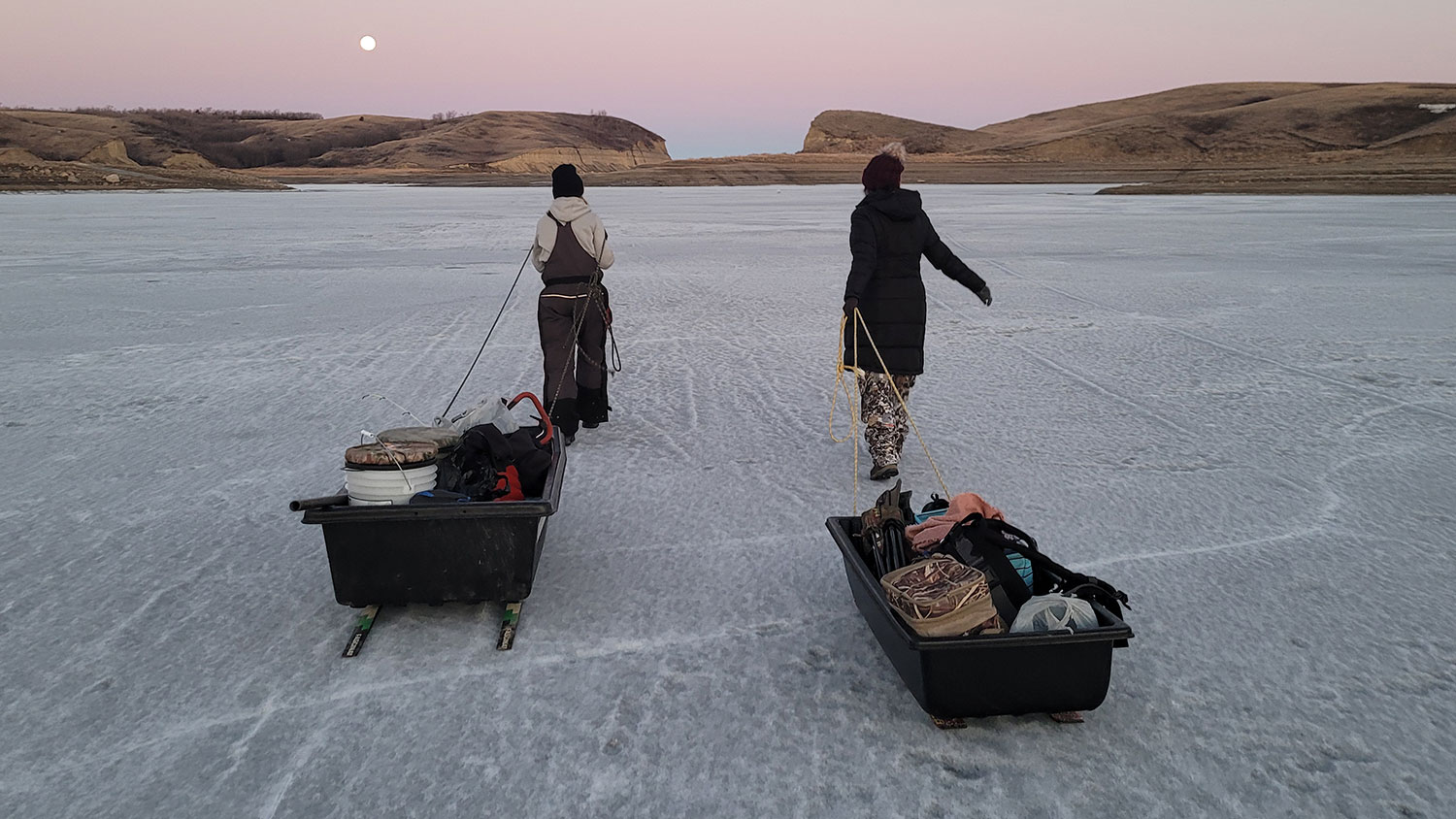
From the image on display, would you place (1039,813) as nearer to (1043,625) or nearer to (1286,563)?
(1043,625)

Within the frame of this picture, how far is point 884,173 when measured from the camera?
4.63 m

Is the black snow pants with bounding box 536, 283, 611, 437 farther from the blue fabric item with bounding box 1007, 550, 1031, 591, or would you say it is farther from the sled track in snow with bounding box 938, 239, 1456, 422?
the sled track in snow with bounding box 938, 239, 1456, 422

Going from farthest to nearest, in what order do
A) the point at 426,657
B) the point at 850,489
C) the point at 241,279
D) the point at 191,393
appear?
the point at 241,279, the point at 191,393, the point at 850,489, the point at 426,657

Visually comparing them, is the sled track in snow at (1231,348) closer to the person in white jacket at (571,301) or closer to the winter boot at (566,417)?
the person in white jacket at (571,301)

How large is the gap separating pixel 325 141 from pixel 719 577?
13100 cm

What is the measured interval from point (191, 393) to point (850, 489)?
4833 millimetres

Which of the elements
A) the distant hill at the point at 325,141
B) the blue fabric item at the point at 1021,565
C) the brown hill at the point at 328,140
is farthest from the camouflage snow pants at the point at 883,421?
the brown hill at the point at 328,140

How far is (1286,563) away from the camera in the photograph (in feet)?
12.3

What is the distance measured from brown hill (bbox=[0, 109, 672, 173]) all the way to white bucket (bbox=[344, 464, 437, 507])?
80.6 metres

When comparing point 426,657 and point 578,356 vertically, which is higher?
point 578,356

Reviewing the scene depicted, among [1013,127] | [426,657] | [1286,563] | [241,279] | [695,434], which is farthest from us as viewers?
[1013,127]

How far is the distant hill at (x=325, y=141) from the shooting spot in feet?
278

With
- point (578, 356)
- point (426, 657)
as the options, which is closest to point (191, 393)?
point (578, 356)

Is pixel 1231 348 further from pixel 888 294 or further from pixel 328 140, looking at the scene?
pixel 328 140
